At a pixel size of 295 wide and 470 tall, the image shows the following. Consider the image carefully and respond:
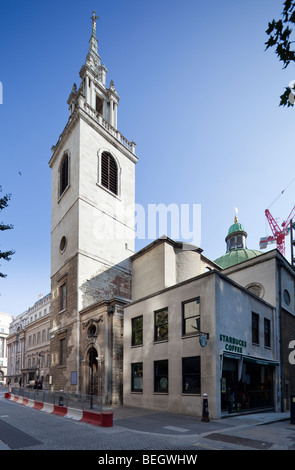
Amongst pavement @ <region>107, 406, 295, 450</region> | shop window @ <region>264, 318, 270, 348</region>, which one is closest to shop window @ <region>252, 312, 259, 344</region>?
shop window @ <region>264, 318, 270, 348</region>

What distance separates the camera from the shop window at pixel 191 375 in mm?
17703

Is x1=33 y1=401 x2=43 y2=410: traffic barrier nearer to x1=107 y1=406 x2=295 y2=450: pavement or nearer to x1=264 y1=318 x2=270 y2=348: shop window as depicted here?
x1=107 y1=406 x2=295 y2=450: pavement

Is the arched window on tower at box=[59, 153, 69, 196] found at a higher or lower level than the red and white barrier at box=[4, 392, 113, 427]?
higher

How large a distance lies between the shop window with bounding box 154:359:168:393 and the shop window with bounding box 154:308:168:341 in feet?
4.53

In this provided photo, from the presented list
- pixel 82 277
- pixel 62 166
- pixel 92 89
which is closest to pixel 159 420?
pixel 82 277

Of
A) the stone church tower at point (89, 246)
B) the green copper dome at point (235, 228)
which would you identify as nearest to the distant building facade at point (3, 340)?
the green copper dome at point (235, 228)

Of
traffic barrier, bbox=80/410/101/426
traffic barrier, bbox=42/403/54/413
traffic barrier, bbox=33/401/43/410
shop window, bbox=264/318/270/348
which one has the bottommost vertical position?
traffic barrier, bbox=33/401/43/410

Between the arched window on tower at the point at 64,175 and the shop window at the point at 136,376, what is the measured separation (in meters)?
19.6

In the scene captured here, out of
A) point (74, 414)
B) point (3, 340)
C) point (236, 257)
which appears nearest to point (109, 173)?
point (236, 257)

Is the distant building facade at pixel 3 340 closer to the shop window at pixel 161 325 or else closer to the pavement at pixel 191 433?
the shop window at pixel 161 325

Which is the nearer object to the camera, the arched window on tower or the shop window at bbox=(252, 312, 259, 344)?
the shop window at bbox=(252, 312, 259, 344)

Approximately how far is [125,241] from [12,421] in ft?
71.5

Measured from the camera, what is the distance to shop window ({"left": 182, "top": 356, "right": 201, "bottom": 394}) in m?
17.7

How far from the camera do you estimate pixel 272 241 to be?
87500mm
